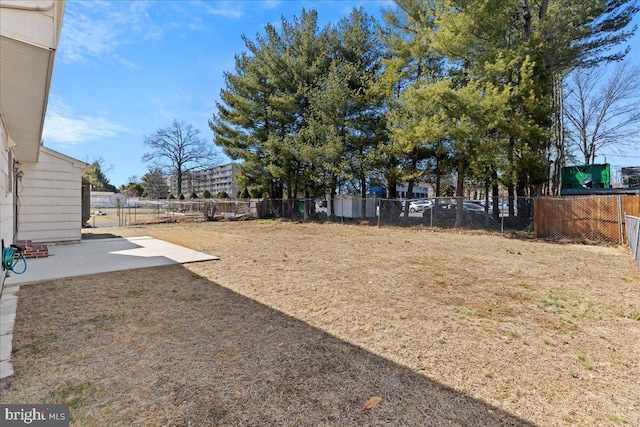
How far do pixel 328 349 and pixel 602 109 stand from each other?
2652cm

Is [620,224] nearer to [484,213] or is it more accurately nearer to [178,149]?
[484,213]

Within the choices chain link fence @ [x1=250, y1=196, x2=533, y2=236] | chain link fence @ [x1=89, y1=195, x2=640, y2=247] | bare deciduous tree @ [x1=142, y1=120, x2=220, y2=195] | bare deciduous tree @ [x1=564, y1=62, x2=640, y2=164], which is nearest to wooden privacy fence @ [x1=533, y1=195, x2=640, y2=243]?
chain link fence @ [x1=89, y1=195, x2=640, y2=247]

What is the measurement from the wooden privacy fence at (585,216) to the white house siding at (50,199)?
1491cm

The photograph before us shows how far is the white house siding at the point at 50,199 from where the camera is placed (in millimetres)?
7454

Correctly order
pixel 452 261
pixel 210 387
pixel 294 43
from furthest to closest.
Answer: pixel 294 43, pixel 452 261, pixel 210 387

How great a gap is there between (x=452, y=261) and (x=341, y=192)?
13877mm

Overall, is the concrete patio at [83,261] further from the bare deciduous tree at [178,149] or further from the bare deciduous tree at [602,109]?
the bare deciduous tree at [178,149]

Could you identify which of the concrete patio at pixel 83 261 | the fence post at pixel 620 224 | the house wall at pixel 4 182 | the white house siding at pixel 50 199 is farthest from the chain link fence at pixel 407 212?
the house wall at pixel 4 182

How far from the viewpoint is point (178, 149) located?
41.5 meters

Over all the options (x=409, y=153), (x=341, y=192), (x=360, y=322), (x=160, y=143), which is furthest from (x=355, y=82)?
(x=160, y=143)

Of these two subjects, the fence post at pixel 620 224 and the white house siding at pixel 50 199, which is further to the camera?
the fence post at pixel 620 224

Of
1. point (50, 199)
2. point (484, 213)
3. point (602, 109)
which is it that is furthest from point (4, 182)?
point (602, 109)

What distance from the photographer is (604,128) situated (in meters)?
20.0

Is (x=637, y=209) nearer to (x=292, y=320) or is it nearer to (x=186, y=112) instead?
(x=292, y=320)
